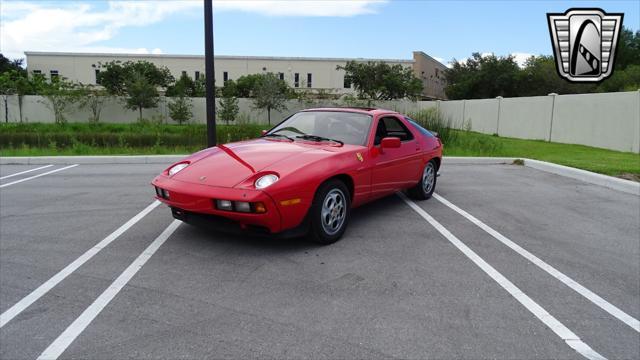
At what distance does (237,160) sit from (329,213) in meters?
1.06


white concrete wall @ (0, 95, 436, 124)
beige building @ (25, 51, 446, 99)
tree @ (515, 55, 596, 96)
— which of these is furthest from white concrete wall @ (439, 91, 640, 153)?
beige building @ (25, 51, 446, 99)

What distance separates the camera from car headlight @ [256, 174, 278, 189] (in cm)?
423

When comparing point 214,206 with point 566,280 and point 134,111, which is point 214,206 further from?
point 134,111

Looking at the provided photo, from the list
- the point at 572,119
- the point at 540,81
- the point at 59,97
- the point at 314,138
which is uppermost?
the point at 540,81

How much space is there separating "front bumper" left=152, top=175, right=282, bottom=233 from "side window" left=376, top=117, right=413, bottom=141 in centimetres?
254

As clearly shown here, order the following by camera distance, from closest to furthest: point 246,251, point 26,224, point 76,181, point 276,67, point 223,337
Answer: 1. point 223,337
2. point 246,251
3. point 26,224
4. point 76,181
5. point 276,67

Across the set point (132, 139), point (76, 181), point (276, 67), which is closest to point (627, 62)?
point (276, 67)

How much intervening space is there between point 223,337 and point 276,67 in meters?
65.0

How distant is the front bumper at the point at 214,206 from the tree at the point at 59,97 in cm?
3526

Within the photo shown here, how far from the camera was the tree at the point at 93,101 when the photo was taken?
3707 centimetres

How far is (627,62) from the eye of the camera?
2127 inches

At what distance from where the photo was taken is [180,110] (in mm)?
36625

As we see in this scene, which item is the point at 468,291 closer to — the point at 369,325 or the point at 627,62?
the point at 369,325

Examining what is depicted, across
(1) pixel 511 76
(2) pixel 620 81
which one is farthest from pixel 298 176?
(1) pixel 511 76
